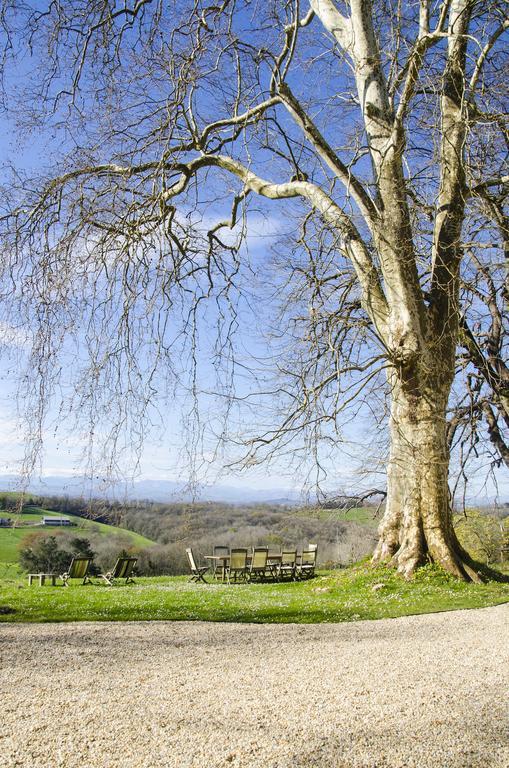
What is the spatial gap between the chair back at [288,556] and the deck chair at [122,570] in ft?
12.9

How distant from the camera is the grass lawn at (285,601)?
952 cm

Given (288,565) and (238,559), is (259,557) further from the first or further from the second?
(288,565)

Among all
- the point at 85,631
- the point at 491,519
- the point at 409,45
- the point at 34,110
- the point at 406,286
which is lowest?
the point at 85,631

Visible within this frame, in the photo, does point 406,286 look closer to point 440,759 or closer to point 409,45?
point 409,45

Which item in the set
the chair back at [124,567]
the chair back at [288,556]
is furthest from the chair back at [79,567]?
the chair back at [288,556]

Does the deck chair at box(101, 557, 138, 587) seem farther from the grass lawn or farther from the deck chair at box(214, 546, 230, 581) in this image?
the grass lawn

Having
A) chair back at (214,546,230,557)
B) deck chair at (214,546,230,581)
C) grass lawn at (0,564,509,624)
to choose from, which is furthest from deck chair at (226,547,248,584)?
grass lawn at (0,564,509,624)

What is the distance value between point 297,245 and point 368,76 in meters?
3.08

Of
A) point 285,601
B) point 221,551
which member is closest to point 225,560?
point 221,551

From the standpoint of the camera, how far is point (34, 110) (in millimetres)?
7848

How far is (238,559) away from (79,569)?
4.04 m

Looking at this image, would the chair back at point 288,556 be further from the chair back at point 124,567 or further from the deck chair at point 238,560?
the chair back at point 124,567

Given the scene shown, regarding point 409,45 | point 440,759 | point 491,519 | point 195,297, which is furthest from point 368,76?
point 491,519

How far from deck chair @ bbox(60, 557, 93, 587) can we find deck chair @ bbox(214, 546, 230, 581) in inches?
126
